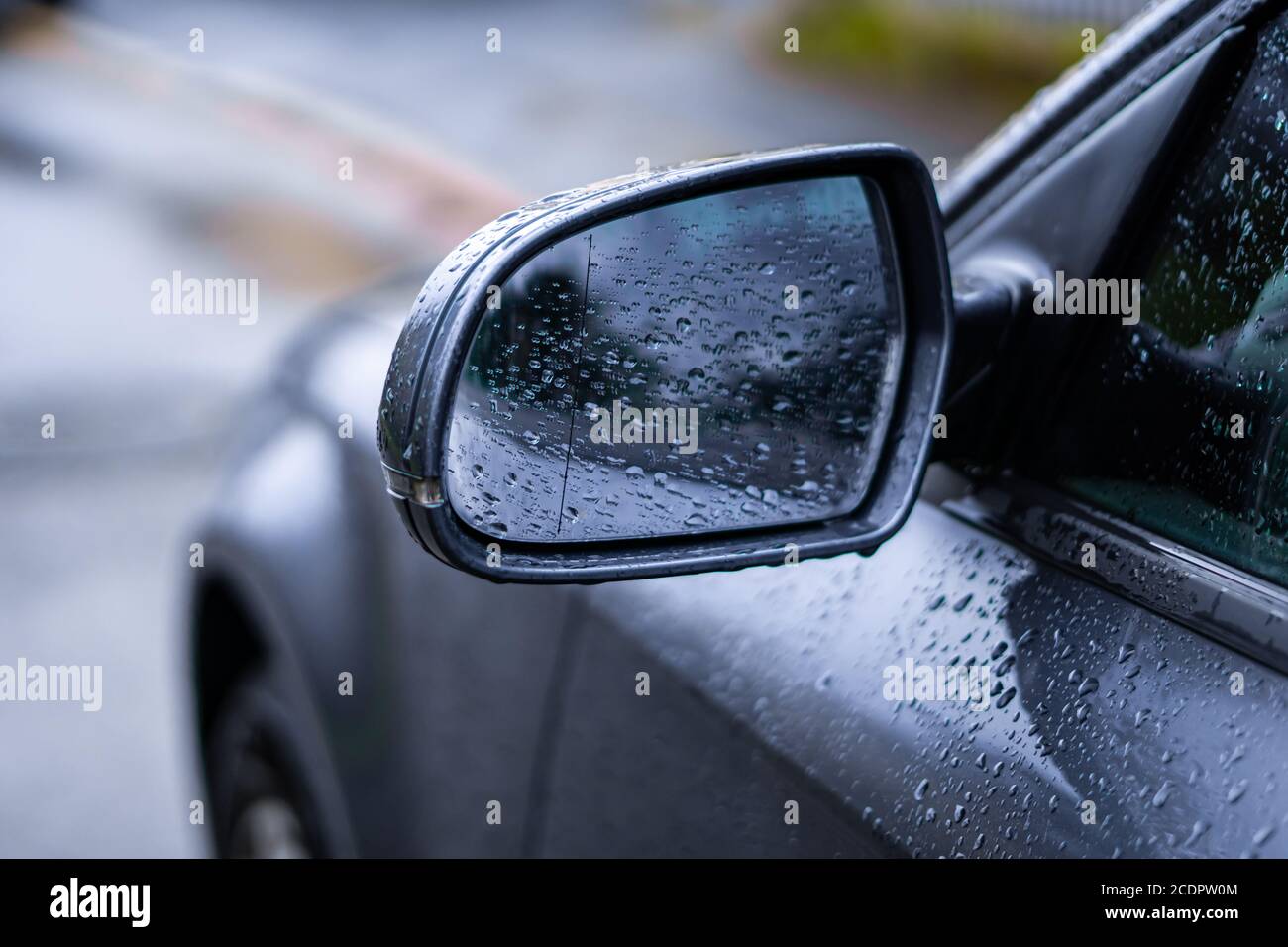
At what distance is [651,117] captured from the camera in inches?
479

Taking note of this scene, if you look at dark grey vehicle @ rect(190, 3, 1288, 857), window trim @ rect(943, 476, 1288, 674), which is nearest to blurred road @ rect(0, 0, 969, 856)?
dark grey vehicle @ rect(190, 3, 1288, 857)

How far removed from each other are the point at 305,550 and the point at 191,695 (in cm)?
76

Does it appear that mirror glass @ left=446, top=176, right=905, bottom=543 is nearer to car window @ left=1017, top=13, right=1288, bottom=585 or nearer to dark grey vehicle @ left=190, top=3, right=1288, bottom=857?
dark grey vehicle @ left=190, top=3, right=1288, bottom=857

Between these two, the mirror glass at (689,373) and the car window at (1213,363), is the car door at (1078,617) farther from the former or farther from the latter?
the mirror glass at (689,373)

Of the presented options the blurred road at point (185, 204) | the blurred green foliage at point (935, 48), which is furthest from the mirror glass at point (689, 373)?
the blurred green foliage at point (935, 48)

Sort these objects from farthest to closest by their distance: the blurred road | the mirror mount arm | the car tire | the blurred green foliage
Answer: the blurred green foliage, the blurred road, the car tire, the mirror mount arm

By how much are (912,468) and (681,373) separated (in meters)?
0.27

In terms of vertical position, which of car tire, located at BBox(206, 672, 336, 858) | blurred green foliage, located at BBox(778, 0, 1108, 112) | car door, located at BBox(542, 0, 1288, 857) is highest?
blurred green foliage, located at BBox(778, 0, 1108, 112)

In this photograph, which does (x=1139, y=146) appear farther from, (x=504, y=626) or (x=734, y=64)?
(x=734, y=64)

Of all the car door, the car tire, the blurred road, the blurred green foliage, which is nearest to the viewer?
the car door

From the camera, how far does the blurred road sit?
4363 millimetres

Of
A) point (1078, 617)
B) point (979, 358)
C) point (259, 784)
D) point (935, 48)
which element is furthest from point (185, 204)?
point (1078, 617)

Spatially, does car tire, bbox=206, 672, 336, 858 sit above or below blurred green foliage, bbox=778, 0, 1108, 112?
below

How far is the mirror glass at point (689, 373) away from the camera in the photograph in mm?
1298
